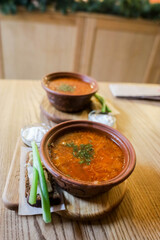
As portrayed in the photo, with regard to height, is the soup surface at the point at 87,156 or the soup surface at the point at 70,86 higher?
the soup surface at the point at 87,156

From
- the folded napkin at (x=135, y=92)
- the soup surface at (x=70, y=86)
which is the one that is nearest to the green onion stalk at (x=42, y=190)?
the soup surface at (x=70, y=86)

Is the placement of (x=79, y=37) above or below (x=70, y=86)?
below

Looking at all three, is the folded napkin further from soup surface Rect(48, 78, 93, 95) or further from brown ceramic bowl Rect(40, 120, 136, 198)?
brown ceramic bowl Rect(40, 120, 136, 198)

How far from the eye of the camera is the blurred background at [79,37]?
3.21 meters

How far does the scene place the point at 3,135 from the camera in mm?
1188

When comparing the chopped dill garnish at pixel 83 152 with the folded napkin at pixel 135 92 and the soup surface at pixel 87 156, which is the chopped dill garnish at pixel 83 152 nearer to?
the soup surface at pixel 87 156

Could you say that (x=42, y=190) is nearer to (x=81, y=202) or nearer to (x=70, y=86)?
(x=81, y=202)

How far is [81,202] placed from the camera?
809 millimetres

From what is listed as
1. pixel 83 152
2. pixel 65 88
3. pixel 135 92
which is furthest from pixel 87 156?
pixel 135 92

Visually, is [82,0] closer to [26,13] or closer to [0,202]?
[26,13]

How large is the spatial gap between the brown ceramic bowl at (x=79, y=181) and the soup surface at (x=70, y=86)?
48 cm

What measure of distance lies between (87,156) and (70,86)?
2.50ft

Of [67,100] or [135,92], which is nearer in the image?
[67,100]

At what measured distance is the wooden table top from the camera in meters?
0.74
